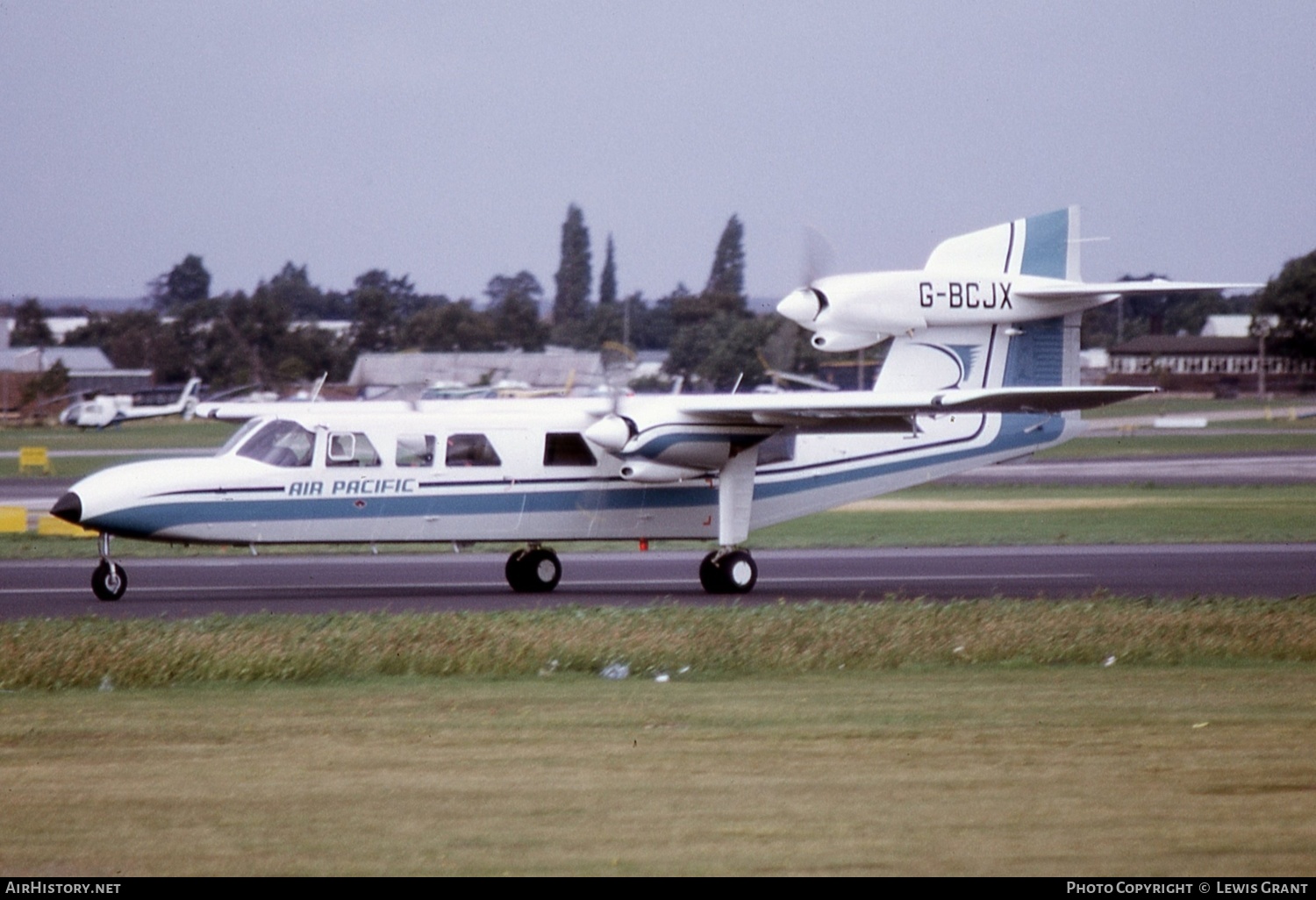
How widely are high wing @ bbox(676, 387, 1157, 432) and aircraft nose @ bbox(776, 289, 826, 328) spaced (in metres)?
1.05

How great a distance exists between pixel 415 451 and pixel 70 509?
4.42m

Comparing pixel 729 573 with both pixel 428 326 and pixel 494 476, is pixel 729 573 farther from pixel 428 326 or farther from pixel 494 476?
pixel 428 326

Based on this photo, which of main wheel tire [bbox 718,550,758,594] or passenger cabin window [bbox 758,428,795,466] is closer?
main wheel tire [bbox 718,550,758,594]

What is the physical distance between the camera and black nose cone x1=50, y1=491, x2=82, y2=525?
1878 centimetres

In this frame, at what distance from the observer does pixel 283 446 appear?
2003 cm

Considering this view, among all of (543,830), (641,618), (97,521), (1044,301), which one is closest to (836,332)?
(1044,301)

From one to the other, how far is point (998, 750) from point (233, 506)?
40.5 ft

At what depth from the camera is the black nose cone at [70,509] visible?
18.8 metres

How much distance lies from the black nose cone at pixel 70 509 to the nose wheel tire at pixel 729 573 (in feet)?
26.8

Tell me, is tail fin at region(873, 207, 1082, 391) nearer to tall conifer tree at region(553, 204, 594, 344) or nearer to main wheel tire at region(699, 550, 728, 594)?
main wheel tire at region(699, 550, 728, 594)

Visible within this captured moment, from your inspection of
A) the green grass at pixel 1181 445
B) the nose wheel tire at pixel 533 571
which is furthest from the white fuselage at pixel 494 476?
the green grass at pixel 1181 445

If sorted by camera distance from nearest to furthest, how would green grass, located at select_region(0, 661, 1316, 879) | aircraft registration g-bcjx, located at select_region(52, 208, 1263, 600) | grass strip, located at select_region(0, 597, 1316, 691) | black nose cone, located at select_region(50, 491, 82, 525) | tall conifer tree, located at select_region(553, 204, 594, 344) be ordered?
green grass, located at select_region(0, 661, 1316, 879), grass strip, located at select_region(0, 597, 1316, 691), black nose cone, located at select_region(50, 491, 82, 525), aircraft registration g-bcjx, located at select_region(52, 208, 1263, 600), tall conifer tree, located at select_region(553, 204, 594, 344)

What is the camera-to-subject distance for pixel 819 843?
7.75 m

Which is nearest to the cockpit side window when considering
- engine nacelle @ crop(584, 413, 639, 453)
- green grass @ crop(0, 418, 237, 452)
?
engine nacelle @ crop(584, 413, 639, 453)
